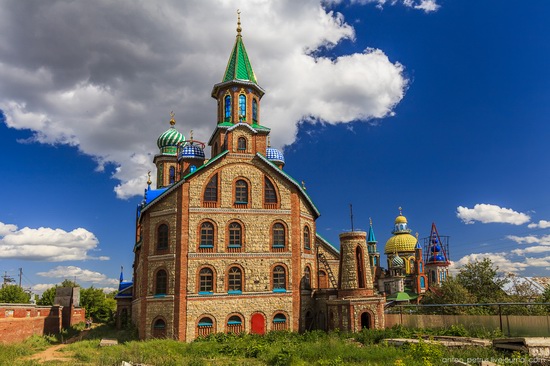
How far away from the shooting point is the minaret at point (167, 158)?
154 ft

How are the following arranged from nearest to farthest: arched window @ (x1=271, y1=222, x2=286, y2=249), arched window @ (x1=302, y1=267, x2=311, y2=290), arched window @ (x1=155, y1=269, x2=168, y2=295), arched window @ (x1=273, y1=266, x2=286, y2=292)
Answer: arched window @ (x1=155, y1=269, x2=168, y2=295), arched window @ (x1=273, y1=266, x2=286, y2=292), arched window @ (x1=271, y1=222, x2=286, y2=249), arched window @ (x1=302, y1=267, x2=311, y2=290)

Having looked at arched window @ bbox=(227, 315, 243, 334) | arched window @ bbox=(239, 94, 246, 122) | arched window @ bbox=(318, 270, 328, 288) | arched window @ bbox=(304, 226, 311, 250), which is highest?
arched window @ bbox=(239, 94, 246, 122)

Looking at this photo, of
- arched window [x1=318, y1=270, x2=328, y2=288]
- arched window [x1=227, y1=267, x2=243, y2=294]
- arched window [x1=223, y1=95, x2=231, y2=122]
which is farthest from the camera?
arched window [x1=318, y1=270, x2=328, y2=288]

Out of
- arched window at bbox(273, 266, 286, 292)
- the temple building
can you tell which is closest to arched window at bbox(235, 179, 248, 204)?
the temple building

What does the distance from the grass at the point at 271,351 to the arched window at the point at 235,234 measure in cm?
587

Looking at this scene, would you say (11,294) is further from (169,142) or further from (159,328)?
(159,328)

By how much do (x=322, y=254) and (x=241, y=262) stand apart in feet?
28.8

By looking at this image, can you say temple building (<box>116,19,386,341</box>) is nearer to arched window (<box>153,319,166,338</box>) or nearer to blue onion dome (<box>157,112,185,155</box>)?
arched window (<box>153,319,166,338</box>)

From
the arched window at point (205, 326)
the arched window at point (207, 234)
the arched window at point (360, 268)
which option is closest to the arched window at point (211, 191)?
the arched window at point (207, 234)

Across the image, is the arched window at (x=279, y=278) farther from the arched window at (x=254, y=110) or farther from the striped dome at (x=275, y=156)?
the striped dome at (x=275, y=156)

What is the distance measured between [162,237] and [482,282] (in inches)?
1180

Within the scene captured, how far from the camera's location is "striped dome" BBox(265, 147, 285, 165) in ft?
142

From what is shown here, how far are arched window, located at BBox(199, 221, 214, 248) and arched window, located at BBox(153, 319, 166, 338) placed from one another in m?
5.54

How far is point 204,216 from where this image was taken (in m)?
28.5
